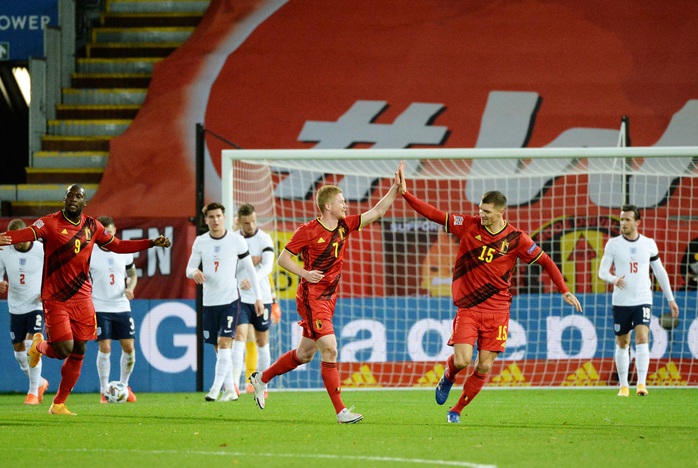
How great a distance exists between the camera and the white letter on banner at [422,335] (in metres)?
13.5

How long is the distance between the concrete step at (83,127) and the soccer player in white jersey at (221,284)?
899 cm

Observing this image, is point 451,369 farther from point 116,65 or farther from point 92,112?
point 116,65

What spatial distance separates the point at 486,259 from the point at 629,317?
13.7 feet

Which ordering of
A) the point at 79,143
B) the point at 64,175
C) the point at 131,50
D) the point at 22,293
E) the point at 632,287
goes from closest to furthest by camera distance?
the point at 632,287
the point at 22,293
the point at 64,175
the point at 79,143
the point at 131,50

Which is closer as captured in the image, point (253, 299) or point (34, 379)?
point (34, 379)

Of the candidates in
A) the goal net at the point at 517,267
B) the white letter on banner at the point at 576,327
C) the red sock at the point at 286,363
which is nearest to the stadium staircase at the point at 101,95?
the goal net at the point at 517,267

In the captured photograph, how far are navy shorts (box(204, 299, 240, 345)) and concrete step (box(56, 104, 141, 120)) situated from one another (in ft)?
30.3

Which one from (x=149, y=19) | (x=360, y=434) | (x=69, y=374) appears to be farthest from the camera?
(x=149, y=19)

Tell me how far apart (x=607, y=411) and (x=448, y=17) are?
11.2m

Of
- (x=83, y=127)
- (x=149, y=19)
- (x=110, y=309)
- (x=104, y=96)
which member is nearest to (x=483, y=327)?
(x=110, y=309)

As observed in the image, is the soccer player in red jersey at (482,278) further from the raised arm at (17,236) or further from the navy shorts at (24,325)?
the navy shorts at (24,325)

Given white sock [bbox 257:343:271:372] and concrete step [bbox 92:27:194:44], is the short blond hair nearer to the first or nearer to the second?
white sock [bbox 257:343:271:372]

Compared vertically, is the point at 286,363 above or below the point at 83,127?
below

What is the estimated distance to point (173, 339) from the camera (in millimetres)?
13336
